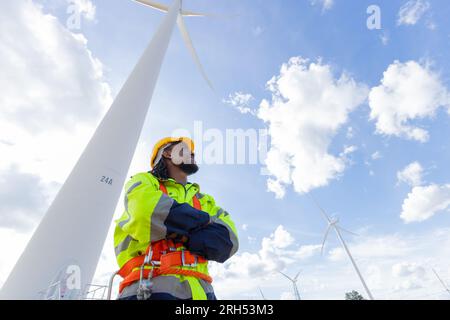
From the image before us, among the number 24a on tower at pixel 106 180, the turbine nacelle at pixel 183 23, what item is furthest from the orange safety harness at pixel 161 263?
the turbine nacelle at pixel 183 23

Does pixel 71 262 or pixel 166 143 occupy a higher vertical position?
pixel 166 143

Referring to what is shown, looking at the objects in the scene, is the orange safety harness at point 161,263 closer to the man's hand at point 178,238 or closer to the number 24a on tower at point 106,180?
the man's hand at point 178,238

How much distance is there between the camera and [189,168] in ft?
17.5

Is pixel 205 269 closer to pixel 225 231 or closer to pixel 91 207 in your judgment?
pixel 225 231

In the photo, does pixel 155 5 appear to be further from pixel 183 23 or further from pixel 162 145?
pixel 162 145

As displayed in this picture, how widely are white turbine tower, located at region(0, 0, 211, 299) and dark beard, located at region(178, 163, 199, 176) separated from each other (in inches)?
105

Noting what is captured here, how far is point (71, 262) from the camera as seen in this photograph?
18.5ft

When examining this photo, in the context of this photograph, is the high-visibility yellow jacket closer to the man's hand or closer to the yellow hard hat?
the man's hand

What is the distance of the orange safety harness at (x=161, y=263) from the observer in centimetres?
346

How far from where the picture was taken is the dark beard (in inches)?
208
